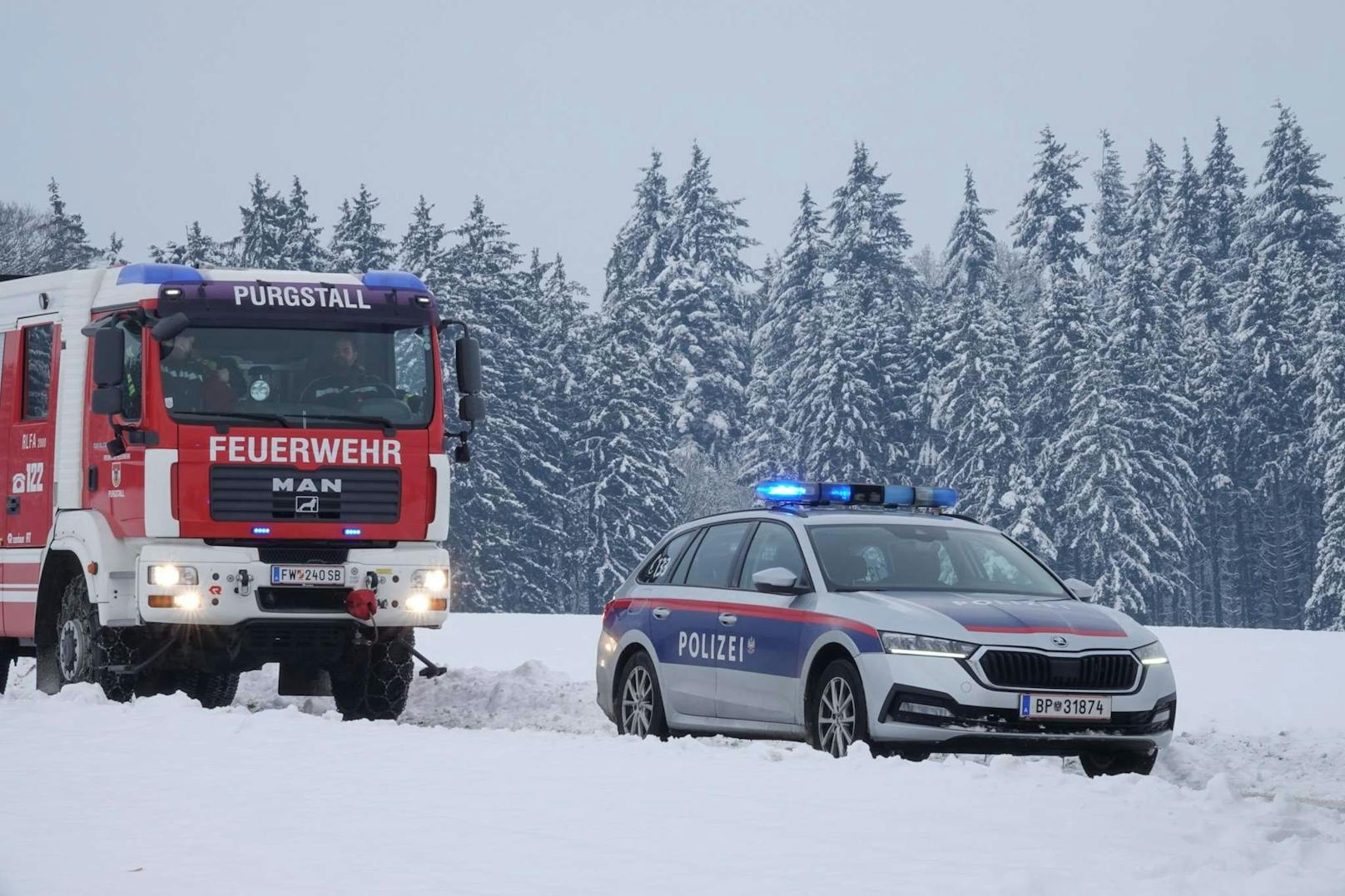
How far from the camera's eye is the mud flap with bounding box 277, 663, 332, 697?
15477 millimetres

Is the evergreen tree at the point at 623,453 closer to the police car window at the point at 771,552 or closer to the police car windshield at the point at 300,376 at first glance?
the police car windshield at the point at 300,376

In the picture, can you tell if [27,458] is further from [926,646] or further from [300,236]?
A: [300,236]

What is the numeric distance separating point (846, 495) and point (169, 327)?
4745 millimetres

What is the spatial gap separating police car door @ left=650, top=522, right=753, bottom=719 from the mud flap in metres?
3.62

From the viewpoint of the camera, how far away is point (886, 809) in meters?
8.59

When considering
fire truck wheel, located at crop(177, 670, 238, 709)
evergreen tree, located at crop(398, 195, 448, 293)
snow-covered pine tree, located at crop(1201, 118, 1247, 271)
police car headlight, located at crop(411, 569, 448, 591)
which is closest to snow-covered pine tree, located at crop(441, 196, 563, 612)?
evergreen tree, located at crop(398, 195, 448, 293)

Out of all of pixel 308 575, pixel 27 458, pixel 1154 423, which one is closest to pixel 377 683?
pixel 308 575

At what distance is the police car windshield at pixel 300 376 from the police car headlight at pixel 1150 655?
5548mm

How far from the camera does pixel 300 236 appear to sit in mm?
80000

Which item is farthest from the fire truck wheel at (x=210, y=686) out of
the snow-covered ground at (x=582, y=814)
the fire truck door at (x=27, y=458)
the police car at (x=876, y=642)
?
the police car at (x=876, y=642)

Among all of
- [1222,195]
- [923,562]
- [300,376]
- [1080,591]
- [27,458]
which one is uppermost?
[1222,195]

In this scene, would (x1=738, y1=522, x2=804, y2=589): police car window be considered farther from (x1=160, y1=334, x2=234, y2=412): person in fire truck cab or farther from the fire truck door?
the fire truck door

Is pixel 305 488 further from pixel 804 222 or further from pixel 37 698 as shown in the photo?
pixel 804 222

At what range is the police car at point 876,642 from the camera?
10641 millimetres
